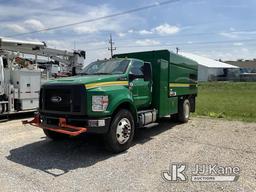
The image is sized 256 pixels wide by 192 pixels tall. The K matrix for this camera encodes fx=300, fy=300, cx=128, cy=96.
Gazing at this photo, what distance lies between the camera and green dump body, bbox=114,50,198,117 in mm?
8453

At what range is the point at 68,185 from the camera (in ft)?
15.8

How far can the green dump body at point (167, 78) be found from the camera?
8.45 meters

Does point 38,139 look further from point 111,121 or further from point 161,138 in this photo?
point 161,138

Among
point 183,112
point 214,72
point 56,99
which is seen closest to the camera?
point 56,99

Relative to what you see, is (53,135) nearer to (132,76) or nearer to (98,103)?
(98,103)

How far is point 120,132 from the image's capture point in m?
6.68

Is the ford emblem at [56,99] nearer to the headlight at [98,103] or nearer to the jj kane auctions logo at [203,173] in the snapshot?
the headlight at [98,103]

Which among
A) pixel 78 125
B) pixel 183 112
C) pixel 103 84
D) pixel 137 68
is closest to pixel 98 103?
pixel 103 84

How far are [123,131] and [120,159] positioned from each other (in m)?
0.75

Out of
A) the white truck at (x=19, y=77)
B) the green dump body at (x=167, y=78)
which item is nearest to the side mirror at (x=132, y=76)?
the green dump body at (x=167, y=78)

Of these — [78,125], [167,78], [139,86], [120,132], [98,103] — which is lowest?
[120,132]

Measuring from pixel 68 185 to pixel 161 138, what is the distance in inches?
152

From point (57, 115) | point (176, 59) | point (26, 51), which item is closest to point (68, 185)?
point (57, 115)

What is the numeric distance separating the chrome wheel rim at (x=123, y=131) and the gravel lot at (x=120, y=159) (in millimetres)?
324
